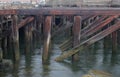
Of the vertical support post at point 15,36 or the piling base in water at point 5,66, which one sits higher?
the vertical support post at point 15,36

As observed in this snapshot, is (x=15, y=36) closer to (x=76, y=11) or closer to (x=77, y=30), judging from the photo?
(x=77, y=30)

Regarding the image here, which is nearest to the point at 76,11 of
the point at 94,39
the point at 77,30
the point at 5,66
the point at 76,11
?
the point at 76,11

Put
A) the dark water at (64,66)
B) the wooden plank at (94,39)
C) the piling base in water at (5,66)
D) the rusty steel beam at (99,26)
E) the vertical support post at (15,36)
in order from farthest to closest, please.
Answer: the rusty steel beam at (99,26) < the vertical support post at (15,36) < the wooden plank at (94,39) < the piling base in water at (5,66) < the dark water at (64,66)

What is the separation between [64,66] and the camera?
16922 mm

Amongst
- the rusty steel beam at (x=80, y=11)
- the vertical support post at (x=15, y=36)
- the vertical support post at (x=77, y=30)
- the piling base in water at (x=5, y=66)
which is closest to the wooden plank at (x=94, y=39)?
the vertical support post at (x=77, y=30)

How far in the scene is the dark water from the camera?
15648 mm

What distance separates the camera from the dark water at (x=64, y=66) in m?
15.6

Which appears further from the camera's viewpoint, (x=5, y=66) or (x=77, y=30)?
(x=77, y=30)

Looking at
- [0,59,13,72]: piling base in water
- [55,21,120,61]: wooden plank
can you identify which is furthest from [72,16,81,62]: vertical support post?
[0,59,13,72]: piling base in water

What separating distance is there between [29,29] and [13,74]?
684 cm

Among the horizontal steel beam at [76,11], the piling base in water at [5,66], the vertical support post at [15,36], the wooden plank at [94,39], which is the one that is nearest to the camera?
the piling base in water at [5,66]

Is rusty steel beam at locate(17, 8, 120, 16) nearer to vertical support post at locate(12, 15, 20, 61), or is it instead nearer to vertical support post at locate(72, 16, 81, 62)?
vertical support post at locate(72, 16, 81, 62)

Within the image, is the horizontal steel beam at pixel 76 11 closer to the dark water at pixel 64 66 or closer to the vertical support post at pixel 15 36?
the vertical support post at pixel 15 36

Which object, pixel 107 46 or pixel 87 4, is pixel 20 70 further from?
pixel 87 4
